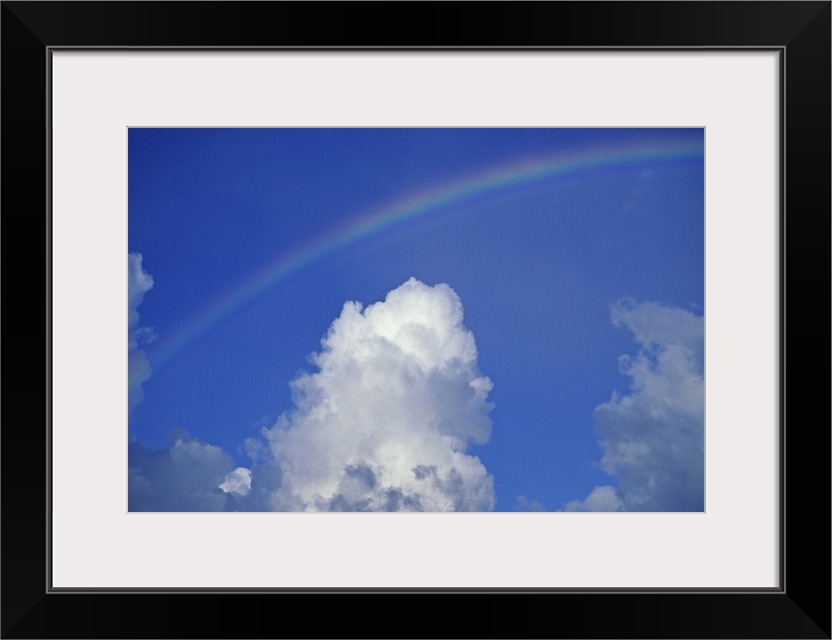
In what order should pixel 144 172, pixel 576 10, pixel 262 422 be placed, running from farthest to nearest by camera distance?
pixel 262 422 < pixel 144 172 < pixel 576 10

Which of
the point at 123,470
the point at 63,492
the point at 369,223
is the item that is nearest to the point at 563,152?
the point at 369,223

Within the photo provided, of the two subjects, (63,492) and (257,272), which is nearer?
(63,492)

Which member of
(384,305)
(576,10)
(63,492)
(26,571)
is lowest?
(26,571)

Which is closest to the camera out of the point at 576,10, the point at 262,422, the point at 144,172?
the point at 576,10

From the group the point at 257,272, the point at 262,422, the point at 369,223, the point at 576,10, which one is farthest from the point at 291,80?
the point at 262,422

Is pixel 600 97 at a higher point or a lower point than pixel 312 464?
higher

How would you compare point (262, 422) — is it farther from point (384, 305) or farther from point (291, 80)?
point (291, 80)
